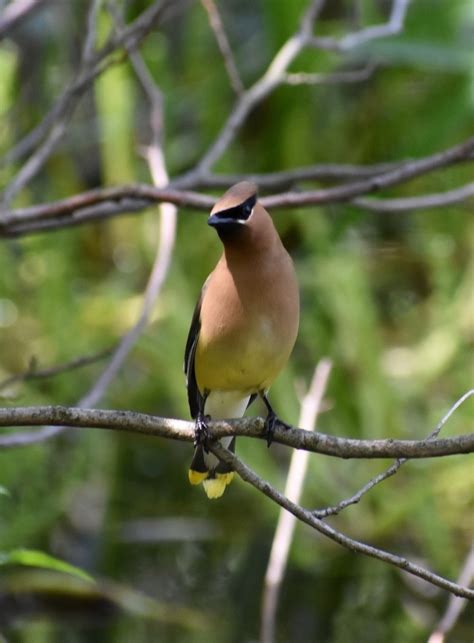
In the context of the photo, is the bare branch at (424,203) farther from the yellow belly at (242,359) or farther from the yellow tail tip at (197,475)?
the yellow tail tip at (197,475)

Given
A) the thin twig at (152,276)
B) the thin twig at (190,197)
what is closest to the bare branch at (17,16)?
the thin twig at (152,276)

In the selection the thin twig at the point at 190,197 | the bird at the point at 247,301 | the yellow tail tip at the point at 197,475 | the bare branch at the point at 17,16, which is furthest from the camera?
the bare branch at the point at 17,16

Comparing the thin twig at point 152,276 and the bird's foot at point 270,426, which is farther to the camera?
the thin twig at point 152,276

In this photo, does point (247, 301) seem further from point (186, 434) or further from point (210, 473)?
point (210, 473)

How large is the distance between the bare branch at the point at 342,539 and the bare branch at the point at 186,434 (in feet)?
0.41

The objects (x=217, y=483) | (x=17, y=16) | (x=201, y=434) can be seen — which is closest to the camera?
(x=201, y=434)

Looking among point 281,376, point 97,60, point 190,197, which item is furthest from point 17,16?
point 281,376

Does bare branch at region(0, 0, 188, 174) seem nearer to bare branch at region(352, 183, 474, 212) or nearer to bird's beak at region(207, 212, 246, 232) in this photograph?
bare branch at region(352, 183, 474, 212)

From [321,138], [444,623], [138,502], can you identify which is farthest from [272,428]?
[321,138]

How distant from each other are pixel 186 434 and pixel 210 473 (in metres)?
1.04

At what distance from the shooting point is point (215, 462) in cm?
382

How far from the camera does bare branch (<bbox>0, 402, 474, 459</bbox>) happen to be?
257 centimetres

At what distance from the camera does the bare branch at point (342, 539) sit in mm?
2518

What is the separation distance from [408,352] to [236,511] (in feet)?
3.77
